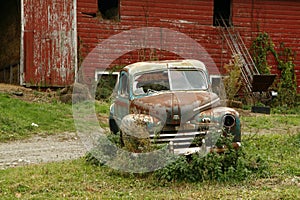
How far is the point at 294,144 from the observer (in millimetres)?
9938

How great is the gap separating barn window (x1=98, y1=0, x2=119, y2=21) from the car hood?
445 inches

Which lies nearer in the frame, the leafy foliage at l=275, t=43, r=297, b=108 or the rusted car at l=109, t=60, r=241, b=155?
the rusted car at l=109, t=60, r=241, b=155

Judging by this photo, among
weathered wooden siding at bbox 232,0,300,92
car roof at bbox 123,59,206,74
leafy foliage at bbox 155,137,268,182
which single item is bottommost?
leafy foliage at bbox 155,137,268,182

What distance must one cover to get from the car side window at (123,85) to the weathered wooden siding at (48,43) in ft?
28.1

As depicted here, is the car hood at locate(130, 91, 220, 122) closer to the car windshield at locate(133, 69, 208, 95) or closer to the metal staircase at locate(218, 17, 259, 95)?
the car windshield at locate(133, 69, 208, 95)

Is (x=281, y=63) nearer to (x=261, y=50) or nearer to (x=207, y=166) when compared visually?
(x=261, y=50)

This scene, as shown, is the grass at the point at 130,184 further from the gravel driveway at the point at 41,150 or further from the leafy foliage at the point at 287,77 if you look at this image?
the leafy foliage at the point at 287,77

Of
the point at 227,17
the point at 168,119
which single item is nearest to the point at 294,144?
the point at 168,119

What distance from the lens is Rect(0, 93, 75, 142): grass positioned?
1212 cm

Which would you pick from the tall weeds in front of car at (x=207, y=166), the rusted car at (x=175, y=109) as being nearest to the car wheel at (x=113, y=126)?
the rusted car at (x=175, y=109)

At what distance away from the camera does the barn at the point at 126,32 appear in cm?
1750

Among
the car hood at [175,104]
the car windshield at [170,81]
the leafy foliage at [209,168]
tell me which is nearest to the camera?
the leafy foliage at [209,168]

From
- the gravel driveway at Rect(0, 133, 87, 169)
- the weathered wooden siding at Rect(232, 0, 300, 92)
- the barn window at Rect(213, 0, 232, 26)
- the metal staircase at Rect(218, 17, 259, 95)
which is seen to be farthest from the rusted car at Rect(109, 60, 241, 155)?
the barn window at Rect(213, 0, 232, 26)

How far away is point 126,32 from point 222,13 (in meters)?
4.77
